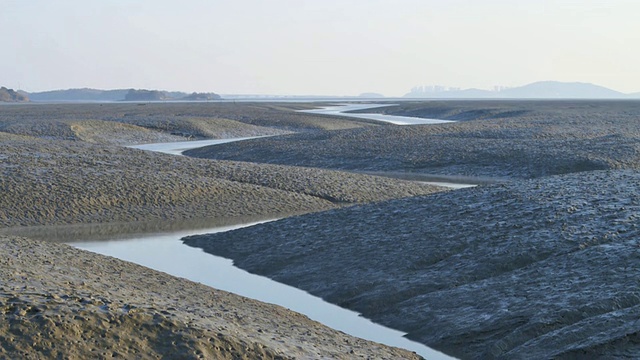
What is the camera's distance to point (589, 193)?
21094 mm

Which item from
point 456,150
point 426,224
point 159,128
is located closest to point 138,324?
point 426,224

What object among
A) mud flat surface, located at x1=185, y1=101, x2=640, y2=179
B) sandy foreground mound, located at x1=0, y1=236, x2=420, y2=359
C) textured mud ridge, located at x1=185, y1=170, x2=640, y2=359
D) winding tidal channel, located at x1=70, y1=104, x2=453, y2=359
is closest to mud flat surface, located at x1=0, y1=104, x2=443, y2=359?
sandy foreground mound, located at x1=0, y1=236, x2=420, y2=359

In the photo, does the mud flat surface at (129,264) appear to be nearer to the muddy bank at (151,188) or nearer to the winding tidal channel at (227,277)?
the muddy bank at (151,188)

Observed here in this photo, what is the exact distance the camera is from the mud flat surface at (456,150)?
4016cm

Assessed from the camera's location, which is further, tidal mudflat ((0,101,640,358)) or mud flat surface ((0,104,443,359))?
tidal mudflat ((0,101,640,358))

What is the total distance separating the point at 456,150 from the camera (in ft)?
147

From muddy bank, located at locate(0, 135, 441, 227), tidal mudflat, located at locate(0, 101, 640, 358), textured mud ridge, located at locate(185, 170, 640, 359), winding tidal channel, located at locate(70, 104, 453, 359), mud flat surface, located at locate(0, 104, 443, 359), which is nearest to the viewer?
mud flat surface, located at locate(0, 104, 443, 359)

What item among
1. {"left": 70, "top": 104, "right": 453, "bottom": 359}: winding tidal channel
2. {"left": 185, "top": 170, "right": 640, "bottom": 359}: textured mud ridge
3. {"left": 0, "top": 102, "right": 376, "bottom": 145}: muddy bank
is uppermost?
{"left": 185, "top": 170, "right": 640, "bottom": 359}: textured mud ridge

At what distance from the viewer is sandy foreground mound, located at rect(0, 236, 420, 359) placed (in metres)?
10.2

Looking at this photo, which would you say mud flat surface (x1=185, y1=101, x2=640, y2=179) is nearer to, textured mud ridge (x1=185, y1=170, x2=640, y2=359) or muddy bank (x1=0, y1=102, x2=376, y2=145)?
muddy bank (x1=0, y1=102, x2=376, y2=145)

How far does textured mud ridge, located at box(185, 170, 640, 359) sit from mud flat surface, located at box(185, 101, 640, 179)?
52.7 ft

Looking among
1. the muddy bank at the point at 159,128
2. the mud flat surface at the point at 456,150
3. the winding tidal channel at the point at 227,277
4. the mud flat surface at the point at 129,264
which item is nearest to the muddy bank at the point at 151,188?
the mud flat surface at the point at 129,264

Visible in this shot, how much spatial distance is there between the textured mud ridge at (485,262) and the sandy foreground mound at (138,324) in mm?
1583

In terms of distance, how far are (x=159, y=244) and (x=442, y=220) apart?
7082mm
